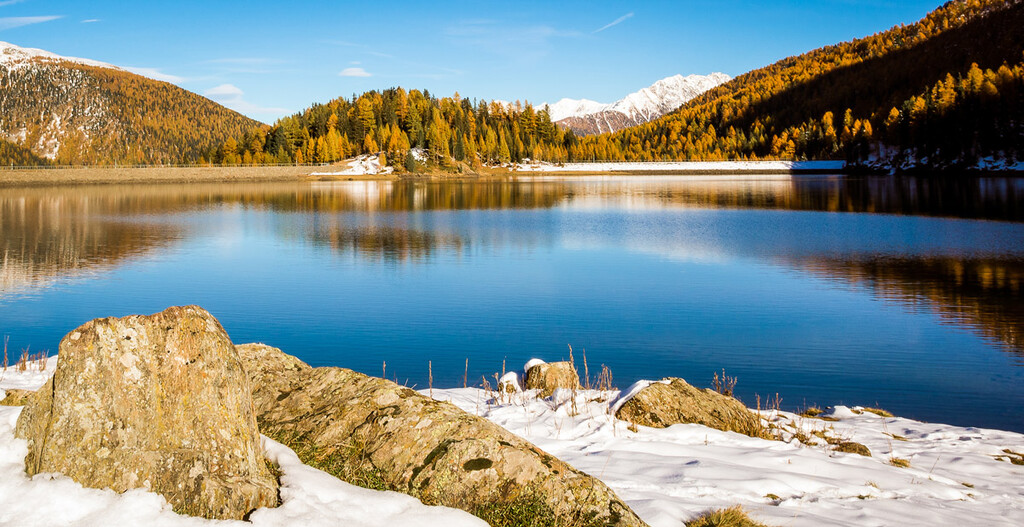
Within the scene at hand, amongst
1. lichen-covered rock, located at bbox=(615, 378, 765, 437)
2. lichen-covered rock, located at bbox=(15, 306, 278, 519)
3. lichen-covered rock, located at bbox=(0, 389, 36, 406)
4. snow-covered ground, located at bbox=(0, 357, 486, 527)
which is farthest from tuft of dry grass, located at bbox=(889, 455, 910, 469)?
lichen-covered rock, located at bbox=(0, 389, 36, 406)

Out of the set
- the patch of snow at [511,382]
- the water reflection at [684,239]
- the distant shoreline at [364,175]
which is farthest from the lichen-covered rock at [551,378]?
the distant shoreline at [364,175]

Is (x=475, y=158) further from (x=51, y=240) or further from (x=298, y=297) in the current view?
(x=298, y=297)

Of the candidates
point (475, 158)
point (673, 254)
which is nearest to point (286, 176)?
point (475, 158)

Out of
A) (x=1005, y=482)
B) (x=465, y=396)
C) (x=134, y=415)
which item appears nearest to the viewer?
(x=134, y=415)

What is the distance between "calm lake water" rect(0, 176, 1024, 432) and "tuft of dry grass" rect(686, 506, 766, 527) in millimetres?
7837

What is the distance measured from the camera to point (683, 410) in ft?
30.9

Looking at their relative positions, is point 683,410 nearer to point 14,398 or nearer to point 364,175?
point 14,398

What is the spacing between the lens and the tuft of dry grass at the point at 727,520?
214 inches

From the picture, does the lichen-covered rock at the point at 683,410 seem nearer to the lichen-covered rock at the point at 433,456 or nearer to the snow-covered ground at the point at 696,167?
the lichen-covered rock at the point at 433,456

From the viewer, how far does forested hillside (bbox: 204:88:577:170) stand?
167000 mm

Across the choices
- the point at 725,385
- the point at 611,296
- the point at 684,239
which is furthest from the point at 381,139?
the point at 725,385

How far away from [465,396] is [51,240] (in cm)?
3717

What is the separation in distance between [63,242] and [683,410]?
129 ft

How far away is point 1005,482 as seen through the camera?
25.7ft
